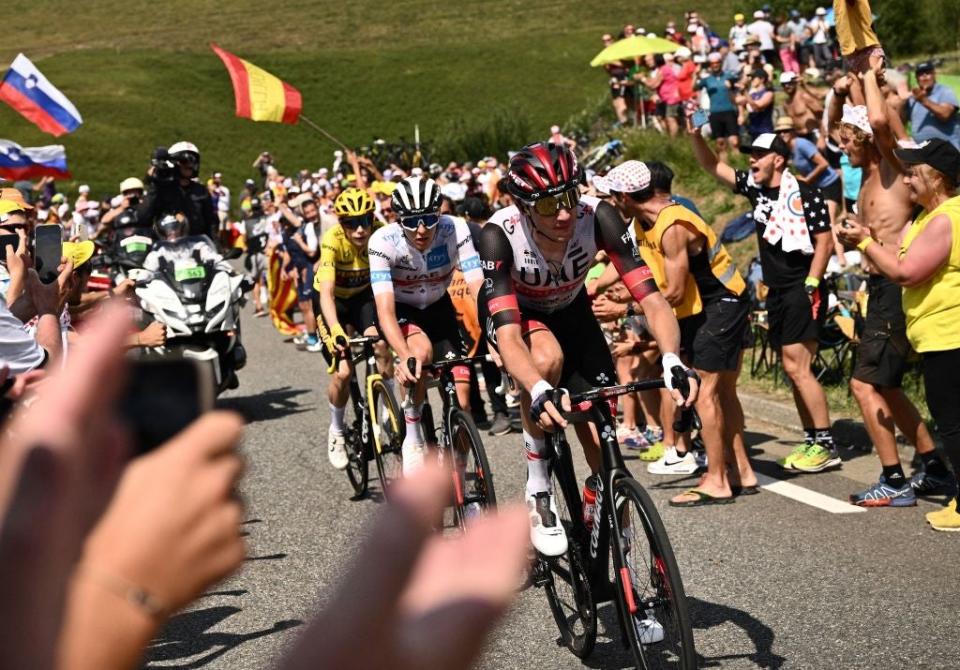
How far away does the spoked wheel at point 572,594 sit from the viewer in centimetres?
543

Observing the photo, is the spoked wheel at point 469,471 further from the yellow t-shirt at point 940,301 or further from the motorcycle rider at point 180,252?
the motorcycle rider at point 180,252

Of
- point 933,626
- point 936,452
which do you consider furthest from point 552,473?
point 936,452

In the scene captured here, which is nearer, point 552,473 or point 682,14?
point 552,473

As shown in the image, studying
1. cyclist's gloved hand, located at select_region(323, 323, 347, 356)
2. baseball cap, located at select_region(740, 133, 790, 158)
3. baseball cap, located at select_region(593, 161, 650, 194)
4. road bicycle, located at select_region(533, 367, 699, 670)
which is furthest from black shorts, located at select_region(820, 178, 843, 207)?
road bicycle, located at select_region(533, 367, 699, 670)

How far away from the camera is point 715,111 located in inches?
766

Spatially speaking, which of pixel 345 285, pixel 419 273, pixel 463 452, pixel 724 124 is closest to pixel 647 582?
pixel 463 452

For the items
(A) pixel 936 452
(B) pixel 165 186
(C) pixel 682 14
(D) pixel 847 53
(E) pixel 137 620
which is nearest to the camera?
(E) pixel 137 620

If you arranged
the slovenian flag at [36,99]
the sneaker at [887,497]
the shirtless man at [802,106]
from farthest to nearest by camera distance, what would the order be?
the slovenian flag at [36,99] → the shirtless man at [802,106] → the sneaker at [887,497]

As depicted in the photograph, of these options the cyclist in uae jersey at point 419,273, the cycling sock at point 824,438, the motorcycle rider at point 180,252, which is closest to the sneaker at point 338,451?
the cyclist in uae jersey at point 419,273

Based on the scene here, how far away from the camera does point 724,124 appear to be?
64.2 ft

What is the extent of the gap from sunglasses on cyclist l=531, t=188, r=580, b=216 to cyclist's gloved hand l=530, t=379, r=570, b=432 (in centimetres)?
96

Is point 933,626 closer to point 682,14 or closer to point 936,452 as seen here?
point 936,452

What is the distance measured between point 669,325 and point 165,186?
837cm

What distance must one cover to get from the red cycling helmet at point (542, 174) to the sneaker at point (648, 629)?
185 centimetres
